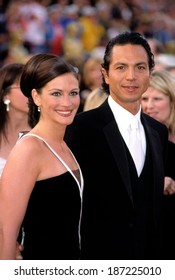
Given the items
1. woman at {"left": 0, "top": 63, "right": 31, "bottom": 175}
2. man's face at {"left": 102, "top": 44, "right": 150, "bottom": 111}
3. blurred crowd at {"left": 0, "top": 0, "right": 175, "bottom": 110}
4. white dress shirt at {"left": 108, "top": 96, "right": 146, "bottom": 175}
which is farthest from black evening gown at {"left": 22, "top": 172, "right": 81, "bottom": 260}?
blurred crowd at {"left": 0, "top": 0, "right": 175, "bottom": 110}

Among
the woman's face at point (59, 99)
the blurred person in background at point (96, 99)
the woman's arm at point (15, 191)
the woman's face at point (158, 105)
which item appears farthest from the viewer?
the blurred person in background at point (96, 99)

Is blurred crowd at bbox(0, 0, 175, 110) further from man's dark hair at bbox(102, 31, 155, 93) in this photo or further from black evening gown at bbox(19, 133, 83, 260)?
black evening gown at bbox(19, 133, 83, 260)

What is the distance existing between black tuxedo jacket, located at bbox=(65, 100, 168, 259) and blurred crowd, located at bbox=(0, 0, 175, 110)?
6717mm

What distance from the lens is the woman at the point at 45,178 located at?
10.5ft

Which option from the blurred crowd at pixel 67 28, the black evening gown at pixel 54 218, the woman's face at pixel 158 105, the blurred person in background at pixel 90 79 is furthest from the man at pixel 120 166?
the blurred crowd at pixel 67 28

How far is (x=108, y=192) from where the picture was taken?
3.53 metres

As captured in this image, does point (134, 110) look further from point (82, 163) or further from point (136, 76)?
point (82, 163)

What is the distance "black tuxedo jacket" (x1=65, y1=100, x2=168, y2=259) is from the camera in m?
3.49

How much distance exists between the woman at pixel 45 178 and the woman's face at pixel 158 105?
74.8 inches

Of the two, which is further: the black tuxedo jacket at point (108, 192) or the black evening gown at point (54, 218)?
the black tuxedo jacket at point (108, 192)

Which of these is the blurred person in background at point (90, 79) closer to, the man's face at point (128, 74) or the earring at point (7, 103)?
the earring at point (7, 103)

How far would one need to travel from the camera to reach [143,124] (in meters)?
3.92

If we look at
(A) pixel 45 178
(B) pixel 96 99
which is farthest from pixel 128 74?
(B) pixel 96 99

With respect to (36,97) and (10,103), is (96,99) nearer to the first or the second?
(10,103)
